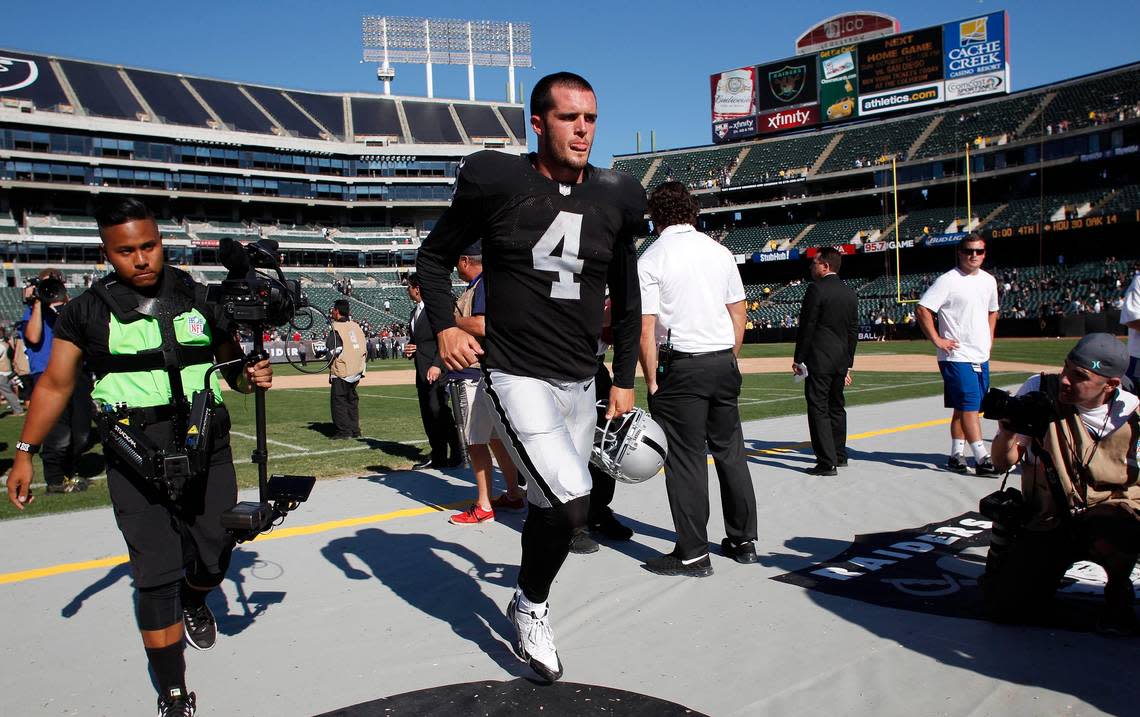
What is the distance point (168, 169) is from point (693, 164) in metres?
39.6

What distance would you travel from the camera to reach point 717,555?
15.4ft

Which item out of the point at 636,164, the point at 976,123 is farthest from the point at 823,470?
the point at 636,164

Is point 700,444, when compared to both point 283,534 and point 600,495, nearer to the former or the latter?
point 600,495

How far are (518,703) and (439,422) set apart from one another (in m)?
5.22

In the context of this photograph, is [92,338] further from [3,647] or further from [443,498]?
[443,498]

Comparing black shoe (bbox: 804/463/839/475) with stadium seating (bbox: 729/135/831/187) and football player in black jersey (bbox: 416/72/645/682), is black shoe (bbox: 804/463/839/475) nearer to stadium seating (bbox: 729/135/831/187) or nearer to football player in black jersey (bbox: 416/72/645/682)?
football player in black jersey (bbox: 416/72/645/682)

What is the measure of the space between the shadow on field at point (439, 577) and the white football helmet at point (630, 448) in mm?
880

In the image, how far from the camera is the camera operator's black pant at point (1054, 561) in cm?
324

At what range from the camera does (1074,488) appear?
3387mm

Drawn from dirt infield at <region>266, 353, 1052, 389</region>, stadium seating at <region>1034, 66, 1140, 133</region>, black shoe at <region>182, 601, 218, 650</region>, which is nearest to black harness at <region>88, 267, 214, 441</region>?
black shoe at <region>182, 601, 218, 650</region>

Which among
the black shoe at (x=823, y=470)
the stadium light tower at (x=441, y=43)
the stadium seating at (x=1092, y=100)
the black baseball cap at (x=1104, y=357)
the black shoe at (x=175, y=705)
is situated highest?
the stadium light tower at (x=441, y=43)

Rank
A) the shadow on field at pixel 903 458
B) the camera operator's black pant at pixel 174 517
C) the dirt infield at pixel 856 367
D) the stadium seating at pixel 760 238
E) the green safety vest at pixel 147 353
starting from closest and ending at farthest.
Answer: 1. the camera operator's black pant at pixel 174 517
2. the green safety vest at pixel 147 353
3. the shadow on field at pixel 903 458
4. the dirt infield at pixel 856 367
5. the stadium seating at pixel 760 238

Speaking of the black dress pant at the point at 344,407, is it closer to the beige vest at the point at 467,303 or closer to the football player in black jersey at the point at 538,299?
the beige vest at the point at 467,303

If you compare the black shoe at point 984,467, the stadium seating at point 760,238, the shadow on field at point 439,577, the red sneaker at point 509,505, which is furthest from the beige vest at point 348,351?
the stadium seating at point 760,238
